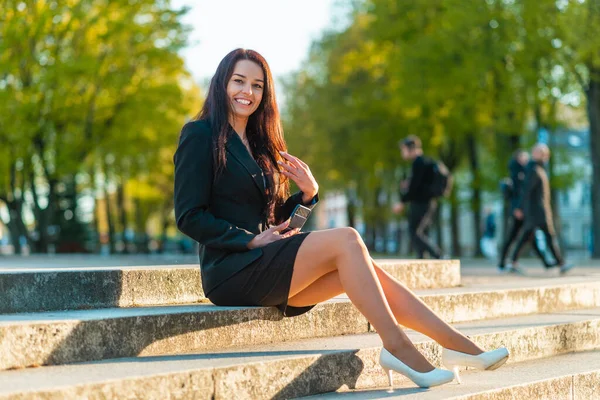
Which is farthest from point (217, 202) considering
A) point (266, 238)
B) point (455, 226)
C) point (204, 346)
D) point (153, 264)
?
point (455, 226)

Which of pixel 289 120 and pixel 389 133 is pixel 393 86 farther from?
pixel 289 120

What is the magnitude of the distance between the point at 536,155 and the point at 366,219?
28.4 meters

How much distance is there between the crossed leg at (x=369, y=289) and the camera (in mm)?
5223

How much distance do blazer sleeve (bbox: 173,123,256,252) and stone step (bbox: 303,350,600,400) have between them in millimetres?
1028

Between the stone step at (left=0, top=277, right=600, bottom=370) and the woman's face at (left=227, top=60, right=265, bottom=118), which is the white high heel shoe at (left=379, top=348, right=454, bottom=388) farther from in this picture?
the woman's face at (left=227, top=60, right=265, bottom=118)

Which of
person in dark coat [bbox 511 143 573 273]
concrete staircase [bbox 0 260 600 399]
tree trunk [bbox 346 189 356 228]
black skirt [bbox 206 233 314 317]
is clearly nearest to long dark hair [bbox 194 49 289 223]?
black skirt [bbox 206 233 314 317]

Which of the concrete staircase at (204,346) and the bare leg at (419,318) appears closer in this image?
the concrete staircase at (204,346)

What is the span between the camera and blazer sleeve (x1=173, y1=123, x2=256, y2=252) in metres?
5.48

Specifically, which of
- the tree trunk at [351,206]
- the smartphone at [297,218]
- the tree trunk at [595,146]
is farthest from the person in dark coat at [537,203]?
the tree trunk at [351,206]

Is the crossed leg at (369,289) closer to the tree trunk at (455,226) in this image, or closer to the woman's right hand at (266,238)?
the woman's right hand at (266,238)

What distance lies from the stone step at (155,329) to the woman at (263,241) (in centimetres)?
19

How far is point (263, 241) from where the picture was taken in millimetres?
5504

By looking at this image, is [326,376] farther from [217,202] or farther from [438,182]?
[438,182]

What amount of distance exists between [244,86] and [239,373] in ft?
6.31
